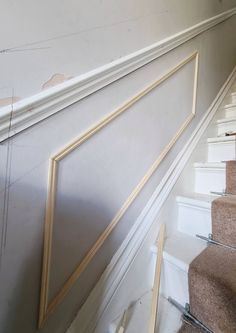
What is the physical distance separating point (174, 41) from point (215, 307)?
1.25 metres

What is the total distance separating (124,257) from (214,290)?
34 cm

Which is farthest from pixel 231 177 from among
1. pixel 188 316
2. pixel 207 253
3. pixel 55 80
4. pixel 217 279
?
pixel 55 80

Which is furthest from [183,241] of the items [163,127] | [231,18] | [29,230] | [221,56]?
[231,18]

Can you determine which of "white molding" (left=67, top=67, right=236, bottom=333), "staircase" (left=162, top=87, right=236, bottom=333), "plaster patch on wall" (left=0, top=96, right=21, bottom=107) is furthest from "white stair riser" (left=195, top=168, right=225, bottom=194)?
"plaster patch on wall" (left=0, top=96, right=21, bottom=107)

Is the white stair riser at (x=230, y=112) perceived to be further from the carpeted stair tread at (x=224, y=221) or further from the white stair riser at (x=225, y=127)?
the carpeted stair tread at (x=224, y=221)

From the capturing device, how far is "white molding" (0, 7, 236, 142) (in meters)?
0.51

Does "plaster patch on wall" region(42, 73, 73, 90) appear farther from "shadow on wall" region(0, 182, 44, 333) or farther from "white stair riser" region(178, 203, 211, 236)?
"white stair riser" region(178, 203, 211, 236)

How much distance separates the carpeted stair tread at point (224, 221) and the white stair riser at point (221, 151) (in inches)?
21.4

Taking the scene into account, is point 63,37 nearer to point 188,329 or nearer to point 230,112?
point 188,329

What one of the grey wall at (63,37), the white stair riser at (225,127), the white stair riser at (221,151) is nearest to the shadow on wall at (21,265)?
the grey wall at (63,37)

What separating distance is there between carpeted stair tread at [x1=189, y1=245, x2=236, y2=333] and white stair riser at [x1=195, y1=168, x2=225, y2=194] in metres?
0.48

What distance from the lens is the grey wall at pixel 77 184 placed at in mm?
540

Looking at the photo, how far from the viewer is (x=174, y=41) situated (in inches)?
42.7

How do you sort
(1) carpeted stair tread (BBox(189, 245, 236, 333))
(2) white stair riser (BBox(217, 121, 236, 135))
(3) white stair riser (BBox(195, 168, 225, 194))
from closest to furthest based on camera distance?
1. (1) carpeted stair tread (BBox(189, 245, 236, 333))
2. (3) white stair riser (BBox(195, 168, 225, 194))
3. (2) white stair riser (BBox(217, 121, 236, 135))
